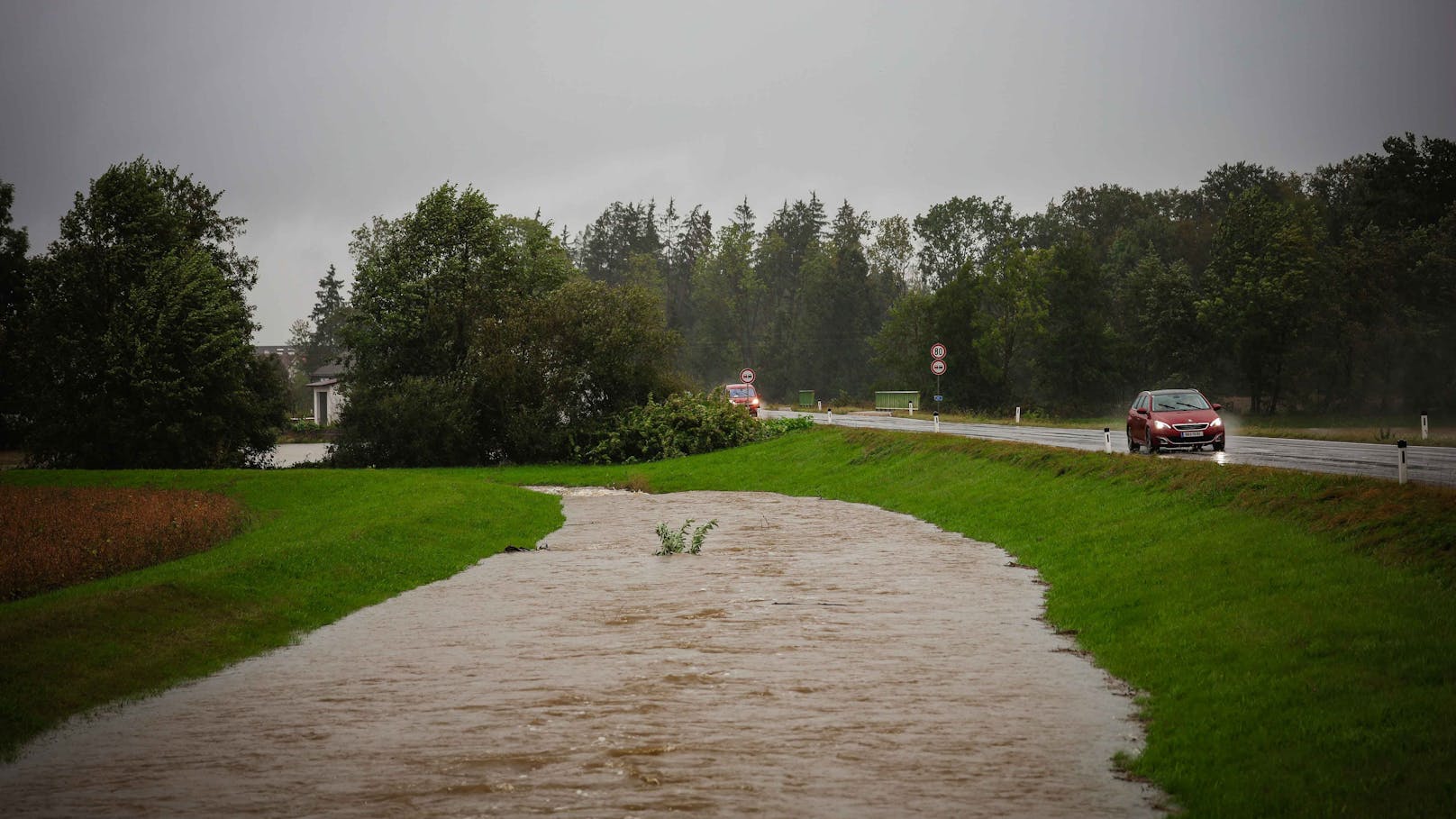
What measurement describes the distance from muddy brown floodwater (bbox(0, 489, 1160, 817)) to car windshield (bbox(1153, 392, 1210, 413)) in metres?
12.6

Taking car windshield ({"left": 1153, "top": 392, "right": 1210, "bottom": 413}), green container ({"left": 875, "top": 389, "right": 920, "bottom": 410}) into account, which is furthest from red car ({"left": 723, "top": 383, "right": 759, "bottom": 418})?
car windshield ({"left": 1153, "top": 392, "right": 1210, "bottom": 413})

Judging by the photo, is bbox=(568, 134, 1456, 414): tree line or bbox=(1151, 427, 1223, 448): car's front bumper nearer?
bbox=(1151, 427, 1223, 448): car's front bumper

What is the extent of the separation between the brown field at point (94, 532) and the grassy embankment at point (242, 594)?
0.72m

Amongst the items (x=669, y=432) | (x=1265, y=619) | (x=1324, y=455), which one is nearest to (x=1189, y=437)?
(x=1324, y=455)

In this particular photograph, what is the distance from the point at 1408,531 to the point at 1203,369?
6957cm

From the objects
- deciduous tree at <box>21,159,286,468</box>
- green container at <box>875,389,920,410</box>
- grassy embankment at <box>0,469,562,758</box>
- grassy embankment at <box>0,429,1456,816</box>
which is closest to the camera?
grassy embankment at <box>0,429,1456,816</box>

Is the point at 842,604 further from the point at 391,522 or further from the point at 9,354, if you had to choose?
the point at 9,354

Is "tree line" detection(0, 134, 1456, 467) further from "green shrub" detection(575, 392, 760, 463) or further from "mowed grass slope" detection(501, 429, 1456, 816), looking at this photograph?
"mowed grass slope" detection(501, 429, 1456, 816)

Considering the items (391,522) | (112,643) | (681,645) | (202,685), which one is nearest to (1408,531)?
(681,645)

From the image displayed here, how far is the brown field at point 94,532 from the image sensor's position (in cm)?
2036

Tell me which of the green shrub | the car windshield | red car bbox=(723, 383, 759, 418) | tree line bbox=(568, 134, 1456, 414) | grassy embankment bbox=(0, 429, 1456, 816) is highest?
tree line bbox=(568, 134, 1456, 414)

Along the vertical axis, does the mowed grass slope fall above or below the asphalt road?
below

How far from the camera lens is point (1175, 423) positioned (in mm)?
30453

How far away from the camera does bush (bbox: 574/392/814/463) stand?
56.3 m
